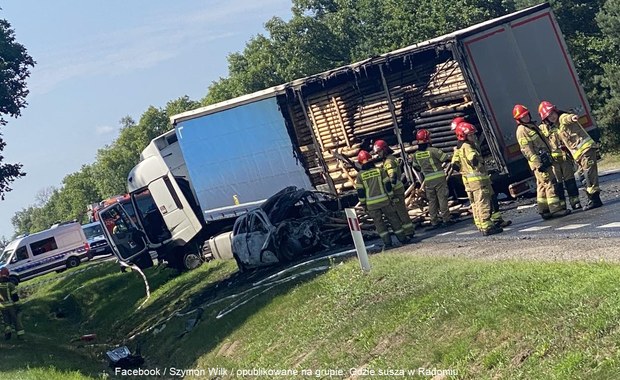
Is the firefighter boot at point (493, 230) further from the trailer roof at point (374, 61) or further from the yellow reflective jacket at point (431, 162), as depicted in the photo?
the trailer roof at point (374, 61)

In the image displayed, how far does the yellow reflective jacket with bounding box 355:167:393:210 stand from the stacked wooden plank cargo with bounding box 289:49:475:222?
2734 mm

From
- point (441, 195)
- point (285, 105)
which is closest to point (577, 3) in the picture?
Answer: point (285, 105)

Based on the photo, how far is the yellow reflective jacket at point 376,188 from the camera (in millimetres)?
17062

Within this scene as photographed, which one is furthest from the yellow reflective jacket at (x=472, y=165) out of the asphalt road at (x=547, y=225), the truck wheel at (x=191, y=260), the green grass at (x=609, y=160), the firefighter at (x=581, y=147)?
the green grass at (x=609, y=160)

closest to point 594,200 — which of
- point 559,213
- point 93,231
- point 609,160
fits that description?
point 559,213

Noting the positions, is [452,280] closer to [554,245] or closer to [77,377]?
[554,245]

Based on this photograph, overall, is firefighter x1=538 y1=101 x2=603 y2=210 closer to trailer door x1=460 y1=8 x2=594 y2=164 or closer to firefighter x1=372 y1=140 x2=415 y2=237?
firefighter x1=372 y1=140 x2=415 y2=237

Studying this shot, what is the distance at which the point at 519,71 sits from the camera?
19.0 m

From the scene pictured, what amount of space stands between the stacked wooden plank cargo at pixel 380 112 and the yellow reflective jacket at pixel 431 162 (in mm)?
1644

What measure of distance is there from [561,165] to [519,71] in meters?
4.17

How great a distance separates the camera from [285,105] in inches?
916

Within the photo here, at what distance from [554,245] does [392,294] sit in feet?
6.50

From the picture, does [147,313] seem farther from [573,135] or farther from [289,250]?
[573,135]

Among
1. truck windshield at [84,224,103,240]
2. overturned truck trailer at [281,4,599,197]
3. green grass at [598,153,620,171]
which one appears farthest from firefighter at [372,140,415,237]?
truck windshield at [84,224,103,240]
